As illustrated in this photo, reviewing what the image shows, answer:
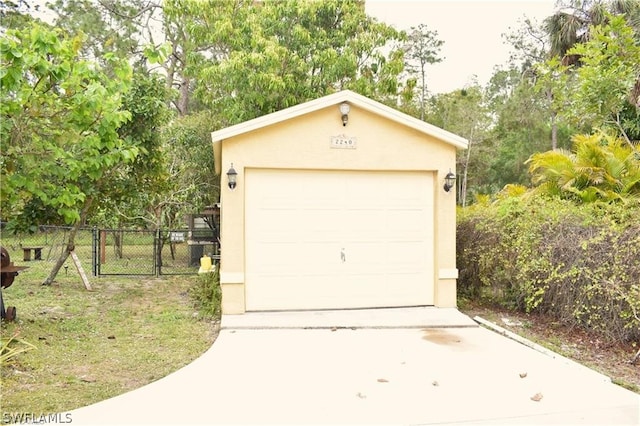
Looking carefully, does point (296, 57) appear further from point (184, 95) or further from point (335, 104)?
point (184, 95)

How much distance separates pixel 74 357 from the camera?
229 inches

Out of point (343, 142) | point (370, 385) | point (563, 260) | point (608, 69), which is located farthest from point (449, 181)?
point (370, 385)

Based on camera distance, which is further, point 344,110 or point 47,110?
point 344,110

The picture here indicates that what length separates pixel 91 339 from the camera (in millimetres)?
6656

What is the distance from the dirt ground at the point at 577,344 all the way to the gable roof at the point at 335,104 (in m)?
2.92

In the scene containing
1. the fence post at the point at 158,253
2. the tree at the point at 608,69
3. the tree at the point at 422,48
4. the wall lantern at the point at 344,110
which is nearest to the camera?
the wall lantern at the point at 344,110

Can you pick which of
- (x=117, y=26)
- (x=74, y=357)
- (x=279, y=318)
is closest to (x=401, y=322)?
(x=279, y=318)

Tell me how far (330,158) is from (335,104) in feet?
2.84

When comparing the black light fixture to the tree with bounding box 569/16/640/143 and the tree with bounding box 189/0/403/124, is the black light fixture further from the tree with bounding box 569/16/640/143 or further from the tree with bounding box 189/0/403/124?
the tree with bounding box 189/0/403/124

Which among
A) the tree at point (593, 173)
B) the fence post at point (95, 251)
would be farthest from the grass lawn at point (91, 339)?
the tree at point (593, 173)

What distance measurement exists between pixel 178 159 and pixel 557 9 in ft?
51.6

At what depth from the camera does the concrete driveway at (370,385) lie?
4066 mm

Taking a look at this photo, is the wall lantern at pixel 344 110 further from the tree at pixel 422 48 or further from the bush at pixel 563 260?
the tree at pixel 422 48

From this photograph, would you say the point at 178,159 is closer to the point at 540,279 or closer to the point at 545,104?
the point at 540,279
